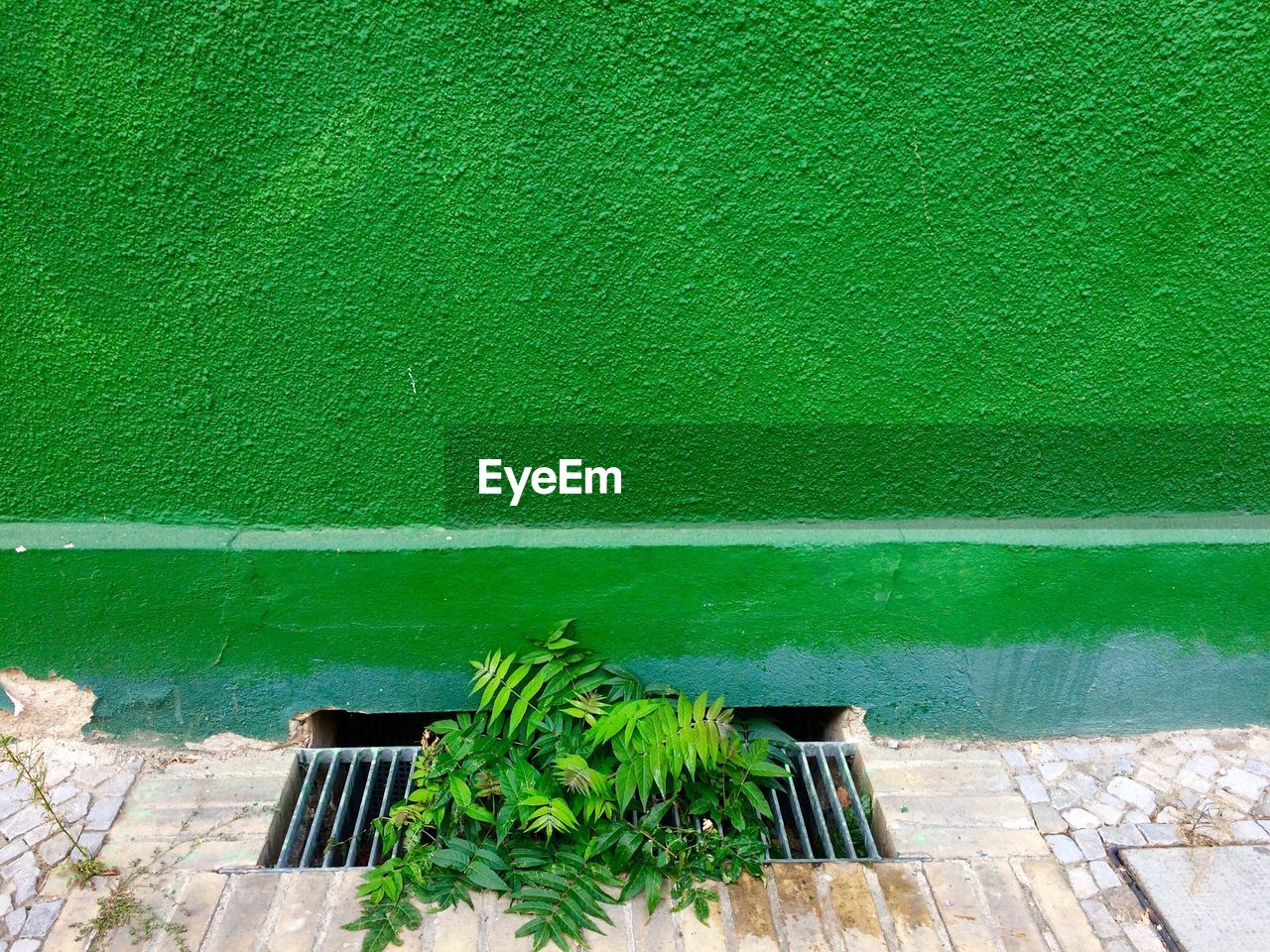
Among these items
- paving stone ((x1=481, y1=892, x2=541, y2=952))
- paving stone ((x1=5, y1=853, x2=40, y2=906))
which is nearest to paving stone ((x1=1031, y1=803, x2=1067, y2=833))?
paving stone ((x1=481, y1=892, x2=541, y2=952))

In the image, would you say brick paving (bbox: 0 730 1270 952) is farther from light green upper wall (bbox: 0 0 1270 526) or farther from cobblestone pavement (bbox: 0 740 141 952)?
light green upper wall (bbox: 0 0 1270 526)

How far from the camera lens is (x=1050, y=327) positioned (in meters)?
2.49

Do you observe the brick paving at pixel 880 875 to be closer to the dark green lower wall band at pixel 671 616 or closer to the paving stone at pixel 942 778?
the paving stone at pixel 942 778

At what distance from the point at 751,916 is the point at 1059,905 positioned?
3.15 ft

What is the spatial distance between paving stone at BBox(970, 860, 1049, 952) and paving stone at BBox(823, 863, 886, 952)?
0.36 metres

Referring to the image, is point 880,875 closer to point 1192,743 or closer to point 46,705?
point 1192,743

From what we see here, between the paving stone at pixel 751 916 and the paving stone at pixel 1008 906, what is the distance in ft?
2.23

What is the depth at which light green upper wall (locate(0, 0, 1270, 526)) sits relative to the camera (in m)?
2.15

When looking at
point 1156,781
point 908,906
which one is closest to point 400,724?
point 908,906

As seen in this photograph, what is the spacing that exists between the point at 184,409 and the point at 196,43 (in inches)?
41.9

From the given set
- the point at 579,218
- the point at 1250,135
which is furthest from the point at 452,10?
the point at 1250,135

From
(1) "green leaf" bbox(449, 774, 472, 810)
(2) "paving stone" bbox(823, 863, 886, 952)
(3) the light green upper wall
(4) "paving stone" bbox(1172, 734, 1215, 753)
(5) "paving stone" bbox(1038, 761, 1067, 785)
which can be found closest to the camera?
(3) the light green upper wall

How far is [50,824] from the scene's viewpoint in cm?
257

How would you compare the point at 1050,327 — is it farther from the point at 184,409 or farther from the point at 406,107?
the point at 184,409
